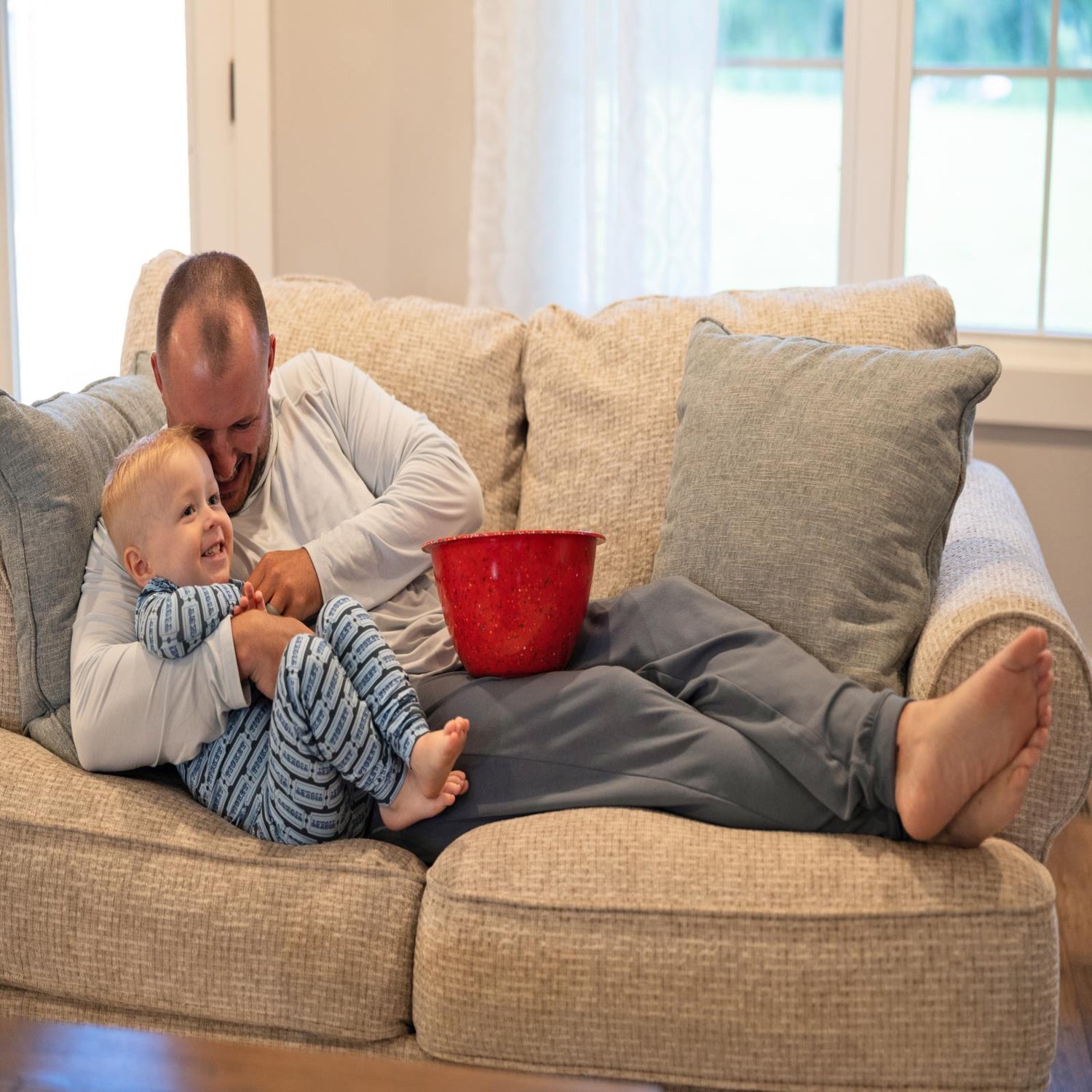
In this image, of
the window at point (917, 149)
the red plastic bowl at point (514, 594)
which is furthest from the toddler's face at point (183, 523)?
the window at point (917, 149)

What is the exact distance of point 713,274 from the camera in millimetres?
2865

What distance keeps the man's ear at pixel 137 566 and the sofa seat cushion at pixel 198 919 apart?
0.82ft

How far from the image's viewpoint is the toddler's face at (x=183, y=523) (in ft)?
4.61

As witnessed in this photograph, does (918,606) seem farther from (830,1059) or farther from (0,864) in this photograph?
(0,864)

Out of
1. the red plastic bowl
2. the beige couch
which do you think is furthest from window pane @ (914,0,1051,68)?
the red plastic bowl

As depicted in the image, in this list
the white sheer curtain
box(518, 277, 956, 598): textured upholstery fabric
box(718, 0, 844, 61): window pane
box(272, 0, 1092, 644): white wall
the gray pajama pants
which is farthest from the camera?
box(272, 0, 1092, 644): white wall

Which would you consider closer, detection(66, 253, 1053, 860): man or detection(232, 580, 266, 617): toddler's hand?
detection(66, 253, 1053, 860): man

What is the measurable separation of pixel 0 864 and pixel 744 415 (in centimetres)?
103

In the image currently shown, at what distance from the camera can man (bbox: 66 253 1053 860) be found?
3.92ft

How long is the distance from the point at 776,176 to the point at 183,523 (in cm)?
187

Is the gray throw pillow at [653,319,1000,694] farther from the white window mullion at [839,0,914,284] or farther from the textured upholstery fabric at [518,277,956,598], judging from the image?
the white window mullion at [839,0,914,284]

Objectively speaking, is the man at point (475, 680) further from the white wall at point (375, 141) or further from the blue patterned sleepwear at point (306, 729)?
the white wall at point (375, 141)

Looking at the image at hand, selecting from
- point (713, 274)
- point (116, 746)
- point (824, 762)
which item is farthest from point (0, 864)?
point (713, 274)

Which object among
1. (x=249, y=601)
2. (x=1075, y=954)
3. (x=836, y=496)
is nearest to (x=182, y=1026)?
(x=249, y=601)
